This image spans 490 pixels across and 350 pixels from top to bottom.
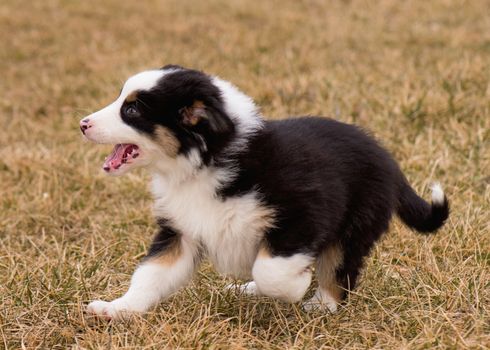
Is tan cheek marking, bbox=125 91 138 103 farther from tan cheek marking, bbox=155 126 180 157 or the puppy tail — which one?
the puppy tail

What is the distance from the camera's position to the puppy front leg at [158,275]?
3170 mm

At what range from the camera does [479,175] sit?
15.7 feet

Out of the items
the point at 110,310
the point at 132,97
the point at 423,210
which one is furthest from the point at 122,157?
the point at 423,210

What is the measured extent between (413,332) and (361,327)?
22 cm

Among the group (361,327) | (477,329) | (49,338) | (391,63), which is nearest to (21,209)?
(49,338)

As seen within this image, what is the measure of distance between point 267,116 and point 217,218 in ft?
11.2

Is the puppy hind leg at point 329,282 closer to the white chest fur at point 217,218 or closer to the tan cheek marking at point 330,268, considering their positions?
the tan cheek marking at point 330,268

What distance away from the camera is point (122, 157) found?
3.13m

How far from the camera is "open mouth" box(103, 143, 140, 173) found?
3088mm

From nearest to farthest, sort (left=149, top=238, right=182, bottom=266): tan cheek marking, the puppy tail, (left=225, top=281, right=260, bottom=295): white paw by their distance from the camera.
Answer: (left=149, top=238, right=182, bottom=266): tan cheek marking
(left=225, top=281, right=260, bottom=295): white paw
the puppy tail

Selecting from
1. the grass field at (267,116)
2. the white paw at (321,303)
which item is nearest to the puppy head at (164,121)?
the grass field at (267,116)

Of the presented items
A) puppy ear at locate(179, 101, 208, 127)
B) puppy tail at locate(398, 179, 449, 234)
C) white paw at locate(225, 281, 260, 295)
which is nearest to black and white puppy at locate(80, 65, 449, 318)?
puppy ear at locate(179, 101, 208, 127)

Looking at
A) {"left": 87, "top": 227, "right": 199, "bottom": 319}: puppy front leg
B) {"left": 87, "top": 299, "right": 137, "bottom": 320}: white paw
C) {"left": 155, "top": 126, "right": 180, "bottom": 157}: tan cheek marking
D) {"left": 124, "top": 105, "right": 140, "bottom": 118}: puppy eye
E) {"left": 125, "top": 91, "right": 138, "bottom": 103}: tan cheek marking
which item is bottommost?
{"left": 87, "top": 299, "right": 137, "bottom": 320}: white paw

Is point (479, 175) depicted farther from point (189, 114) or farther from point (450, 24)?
point (450, 24)
